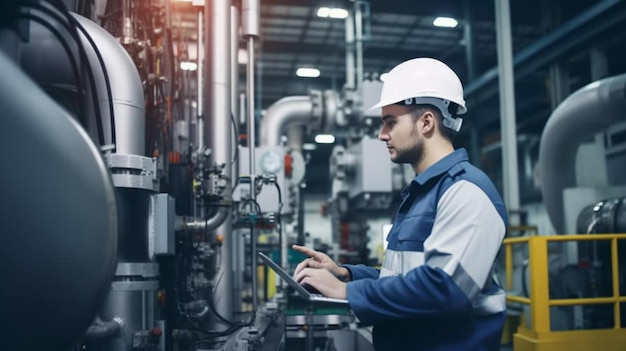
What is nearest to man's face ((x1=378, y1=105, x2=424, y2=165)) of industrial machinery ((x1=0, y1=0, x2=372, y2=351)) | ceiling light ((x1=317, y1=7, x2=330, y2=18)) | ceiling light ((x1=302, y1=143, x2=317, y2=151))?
industrial machinery ((x1=0, y1=0, x2=372, y2=351))

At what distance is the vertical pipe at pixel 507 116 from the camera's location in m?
6.30

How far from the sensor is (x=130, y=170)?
7.12 feet

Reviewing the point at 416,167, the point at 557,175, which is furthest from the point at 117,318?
the point at 557,175

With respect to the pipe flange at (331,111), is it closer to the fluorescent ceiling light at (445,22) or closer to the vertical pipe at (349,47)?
the vertical pipe at (349,47)

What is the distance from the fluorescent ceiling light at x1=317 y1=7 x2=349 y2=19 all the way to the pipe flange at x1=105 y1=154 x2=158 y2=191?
6655mm

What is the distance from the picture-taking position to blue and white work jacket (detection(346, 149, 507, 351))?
1502mm

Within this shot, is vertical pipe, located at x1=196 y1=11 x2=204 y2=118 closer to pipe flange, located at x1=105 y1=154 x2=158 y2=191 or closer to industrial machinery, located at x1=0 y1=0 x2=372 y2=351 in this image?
industrial machinery, located at x1=0 y1=0 x2=372 y2=351

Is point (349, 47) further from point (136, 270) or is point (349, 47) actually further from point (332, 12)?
point (136, 270)

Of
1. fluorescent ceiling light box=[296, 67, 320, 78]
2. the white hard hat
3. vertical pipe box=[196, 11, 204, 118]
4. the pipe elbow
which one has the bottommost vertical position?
the pipe elbow

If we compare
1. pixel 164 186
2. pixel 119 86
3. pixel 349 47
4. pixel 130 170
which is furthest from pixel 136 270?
pixel 349 47

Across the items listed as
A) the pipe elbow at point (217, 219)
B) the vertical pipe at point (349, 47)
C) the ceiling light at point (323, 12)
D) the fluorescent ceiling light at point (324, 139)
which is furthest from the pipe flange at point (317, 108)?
the fluorescent ceiling light at point (324, 139)

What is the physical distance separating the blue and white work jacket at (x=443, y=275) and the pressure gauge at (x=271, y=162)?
408 cm

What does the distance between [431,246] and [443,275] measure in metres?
0.09

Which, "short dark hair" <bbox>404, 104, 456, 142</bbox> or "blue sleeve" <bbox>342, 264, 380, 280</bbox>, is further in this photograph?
"blue sleeve" <bbox>342, 264, 380, 280</bbox>
